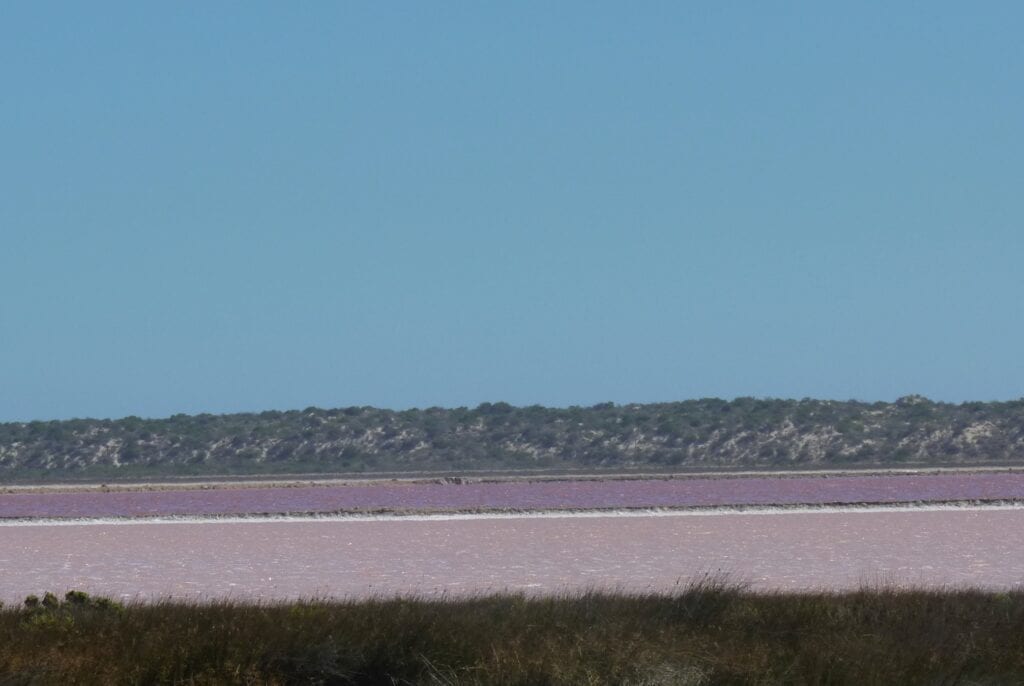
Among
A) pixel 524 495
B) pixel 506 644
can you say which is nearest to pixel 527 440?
pixel 524 495

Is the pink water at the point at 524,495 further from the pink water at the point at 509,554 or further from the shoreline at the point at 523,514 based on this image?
the pink water at the point at 509,554

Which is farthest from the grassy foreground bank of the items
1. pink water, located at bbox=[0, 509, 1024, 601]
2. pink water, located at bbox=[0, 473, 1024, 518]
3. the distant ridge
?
the distant ridge

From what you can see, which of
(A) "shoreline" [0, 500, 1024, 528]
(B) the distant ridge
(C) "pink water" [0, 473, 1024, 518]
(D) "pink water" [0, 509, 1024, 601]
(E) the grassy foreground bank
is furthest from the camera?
(B) the distant ridge

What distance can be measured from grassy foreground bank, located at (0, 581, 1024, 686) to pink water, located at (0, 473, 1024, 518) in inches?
1104

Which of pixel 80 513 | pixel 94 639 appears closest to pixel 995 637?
pixel 94 639

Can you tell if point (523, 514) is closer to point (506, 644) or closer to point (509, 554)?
point (509, 554)

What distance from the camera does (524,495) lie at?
166 feet

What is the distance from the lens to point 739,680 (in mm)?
10477

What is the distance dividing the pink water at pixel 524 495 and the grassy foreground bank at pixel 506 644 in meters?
28.1

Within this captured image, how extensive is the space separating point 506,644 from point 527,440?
98106 millimetres

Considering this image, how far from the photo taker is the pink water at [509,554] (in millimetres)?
19609

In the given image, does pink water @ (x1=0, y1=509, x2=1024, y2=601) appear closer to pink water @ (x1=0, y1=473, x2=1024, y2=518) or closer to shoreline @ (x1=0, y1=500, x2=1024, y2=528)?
shoreline @ (x1=0, y1=500, x2=1024, y2=528)

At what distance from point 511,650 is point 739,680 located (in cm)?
170

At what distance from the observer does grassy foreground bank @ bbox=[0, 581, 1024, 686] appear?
10.6 metres
